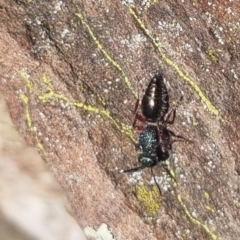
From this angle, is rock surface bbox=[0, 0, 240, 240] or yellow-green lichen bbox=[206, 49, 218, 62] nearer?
rock surface bbox=[0, 0, 240, 240]

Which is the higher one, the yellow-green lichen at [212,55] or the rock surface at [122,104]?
the yellow-green lichen at [212,55]

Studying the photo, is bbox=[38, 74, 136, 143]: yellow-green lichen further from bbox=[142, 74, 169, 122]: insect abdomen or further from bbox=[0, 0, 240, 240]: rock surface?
bbox=[142, 74, 169, 122]: insect abdomen

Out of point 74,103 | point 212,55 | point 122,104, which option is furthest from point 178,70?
point 74,103

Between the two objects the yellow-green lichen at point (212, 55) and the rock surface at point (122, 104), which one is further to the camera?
the yellow-green lichen at point (212, 55)

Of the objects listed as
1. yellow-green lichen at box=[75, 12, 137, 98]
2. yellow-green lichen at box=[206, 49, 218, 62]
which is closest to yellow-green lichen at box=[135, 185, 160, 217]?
yellow-green lichen at box=[75, 12, 137, 98]

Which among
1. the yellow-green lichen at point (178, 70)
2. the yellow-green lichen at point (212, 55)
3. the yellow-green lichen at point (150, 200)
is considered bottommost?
the yellow-green lichen at point (150, 200)

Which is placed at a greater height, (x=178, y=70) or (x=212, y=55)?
(x=212, y=55)

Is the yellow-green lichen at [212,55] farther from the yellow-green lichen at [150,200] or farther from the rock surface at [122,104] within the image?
the yellow-green lichen at [150,200]

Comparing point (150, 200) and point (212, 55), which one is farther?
point (212, 55)

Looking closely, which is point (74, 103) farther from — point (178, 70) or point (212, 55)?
point (212, 55)

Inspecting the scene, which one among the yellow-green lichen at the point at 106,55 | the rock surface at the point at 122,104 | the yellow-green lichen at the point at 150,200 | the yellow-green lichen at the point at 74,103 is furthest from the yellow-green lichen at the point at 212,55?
the yellow-green lichen at the point at 150,200

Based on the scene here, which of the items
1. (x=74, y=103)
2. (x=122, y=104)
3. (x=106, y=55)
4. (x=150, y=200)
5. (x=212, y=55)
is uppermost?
(x=212, y=55)

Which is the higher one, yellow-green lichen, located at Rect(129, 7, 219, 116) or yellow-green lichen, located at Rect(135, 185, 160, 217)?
yellow-green lichen, located at Rect(129, 7, 219, 116)
